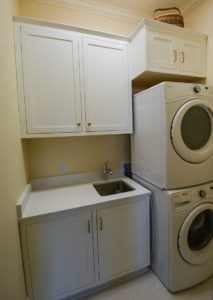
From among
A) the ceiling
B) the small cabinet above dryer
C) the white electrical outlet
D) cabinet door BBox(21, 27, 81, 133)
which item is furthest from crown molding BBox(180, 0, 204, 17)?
the white electrical outlet

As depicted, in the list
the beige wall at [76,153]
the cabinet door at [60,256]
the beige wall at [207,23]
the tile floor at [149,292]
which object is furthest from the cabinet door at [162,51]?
the tile floor at [149,292]

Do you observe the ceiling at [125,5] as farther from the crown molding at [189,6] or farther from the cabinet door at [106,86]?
the cabinet door at [106,86]

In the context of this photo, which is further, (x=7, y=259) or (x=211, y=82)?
(x=211, y=82)

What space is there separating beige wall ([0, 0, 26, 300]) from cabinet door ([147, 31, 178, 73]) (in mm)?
1175

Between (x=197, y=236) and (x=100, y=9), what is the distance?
2642 millimetres

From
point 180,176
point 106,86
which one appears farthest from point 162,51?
point 180,176

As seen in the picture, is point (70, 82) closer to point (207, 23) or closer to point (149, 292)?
point (207, 23)

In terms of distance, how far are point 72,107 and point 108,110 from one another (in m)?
0.38

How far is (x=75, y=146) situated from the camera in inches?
76.2

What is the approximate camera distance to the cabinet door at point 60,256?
49.9 inches

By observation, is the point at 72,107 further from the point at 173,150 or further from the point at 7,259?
the point at 7,259

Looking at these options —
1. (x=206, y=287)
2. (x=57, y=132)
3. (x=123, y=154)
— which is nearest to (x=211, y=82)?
(x=123, y=154)

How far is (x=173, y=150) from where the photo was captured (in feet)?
4.49

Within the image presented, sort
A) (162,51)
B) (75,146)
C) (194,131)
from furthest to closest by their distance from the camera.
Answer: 1. (75,146)
2. (162,51)
3. (194,131)
